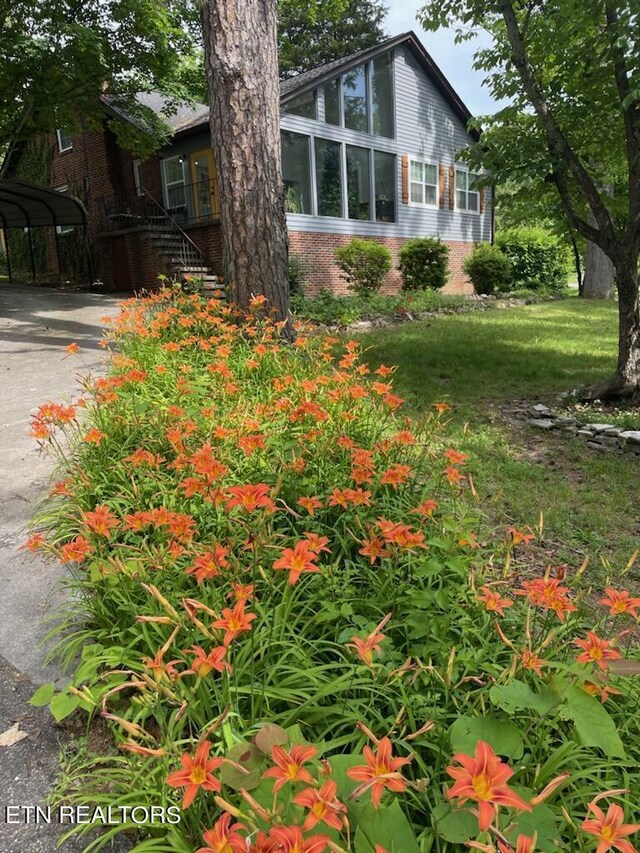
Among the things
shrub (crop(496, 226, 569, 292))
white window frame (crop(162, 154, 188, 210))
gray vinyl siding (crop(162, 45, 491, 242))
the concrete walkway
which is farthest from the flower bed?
shrub (crop(496, 226, 569, 292))

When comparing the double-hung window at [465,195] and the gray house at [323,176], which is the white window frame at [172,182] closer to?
the gray house at [323,176]

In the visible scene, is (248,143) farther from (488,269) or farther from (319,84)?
(488,269)

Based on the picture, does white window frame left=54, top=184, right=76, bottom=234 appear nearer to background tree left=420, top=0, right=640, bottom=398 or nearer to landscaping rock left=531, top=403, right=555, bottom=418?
background tree left=420, top=0, right=640, bottom=398

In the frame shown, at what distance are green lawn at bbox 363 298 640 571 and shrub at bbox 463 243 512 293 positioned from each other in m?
4.48

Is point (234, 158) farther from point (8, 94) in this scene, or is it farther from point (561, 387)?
point (8, 94)

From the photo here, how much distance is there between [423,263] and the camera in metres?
14.8

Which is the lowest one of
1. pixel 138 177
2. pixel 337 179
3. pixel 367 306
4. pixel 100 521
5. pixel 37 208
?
pixel 100 521

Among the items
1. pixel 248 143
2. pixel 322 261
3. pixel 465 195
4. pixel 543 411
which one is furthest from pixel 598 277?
pixel 248 143

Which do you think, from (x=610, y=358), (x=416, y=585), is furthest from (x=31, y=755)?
(x=610, y=358)

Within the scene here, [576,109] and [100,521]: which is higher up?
[576,109]

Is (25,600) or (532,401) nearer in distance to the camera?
(25,600)

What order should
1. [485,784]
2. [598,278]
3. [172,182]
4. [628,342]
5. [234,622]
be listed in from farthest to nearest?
1. [598,278]
2. [172,182]
3. [628,342]
4. [234,622]
5. [485,784]

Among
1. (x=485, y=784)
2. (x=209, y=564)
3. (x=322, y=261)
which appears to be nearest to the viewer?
(x=485, y=784)

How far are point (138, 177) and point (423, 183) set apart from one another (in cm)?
810
